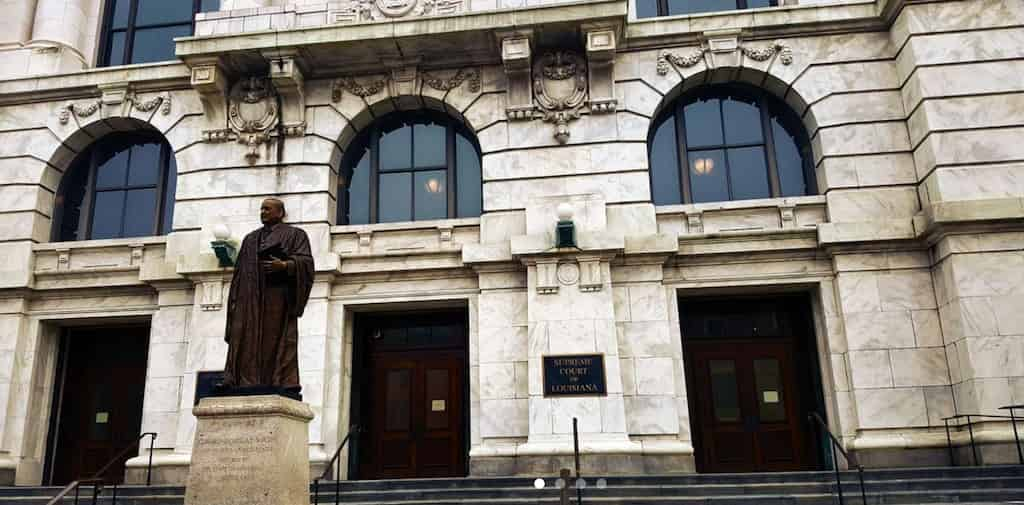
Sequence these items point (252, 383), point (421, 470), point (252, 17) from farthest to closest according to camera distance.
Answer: point (252, 17)
point (421, 470)
point (252, 383)

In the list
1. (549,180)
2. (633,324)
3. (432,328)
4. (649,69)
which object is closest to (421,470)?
(432,328)

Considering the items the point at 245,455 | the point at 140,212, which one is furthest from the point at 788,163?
the point at 140,212

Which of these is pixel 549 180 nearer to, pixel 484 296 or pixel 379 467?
pixel 484 296

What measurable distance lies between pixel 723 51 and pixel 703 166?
2.25 meters

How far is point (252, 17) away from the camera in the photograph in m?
16.3

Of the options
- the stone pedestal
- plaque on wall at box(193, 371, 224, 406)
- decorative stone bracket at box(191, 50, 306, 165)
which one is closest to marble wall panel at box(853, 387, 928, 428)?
the stone pedestal

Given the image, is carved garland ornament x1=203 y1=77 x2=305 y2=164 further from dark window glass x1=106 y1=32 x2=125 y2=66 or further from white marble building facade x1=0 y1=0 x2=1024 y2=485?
dark window glass x1=106 y1=32 x2=125 y2=66

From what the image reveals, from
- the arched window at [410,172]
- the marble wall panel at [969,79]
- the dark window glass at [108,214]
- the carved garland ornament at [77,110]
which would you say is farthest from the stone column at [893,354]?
the carved garland ornament at [77,110]

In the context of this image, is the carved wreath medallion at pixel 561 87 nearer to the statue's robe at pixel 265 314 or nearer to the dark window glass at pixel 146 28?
the statue's robe at pixel 265 314

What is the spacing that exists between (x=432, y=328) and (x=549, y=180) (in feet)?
12.7

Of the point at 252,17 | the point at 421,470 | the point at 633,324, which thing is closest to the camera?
the point at 633,324

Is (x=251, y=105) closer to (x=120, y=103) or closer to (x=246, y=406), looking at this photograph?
(x=120, y=103)

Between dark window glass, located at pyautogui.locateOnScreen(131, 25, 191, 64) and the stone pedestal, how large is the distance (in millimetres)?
12855

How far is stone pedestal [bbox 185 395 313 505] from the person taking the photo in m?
7.85
